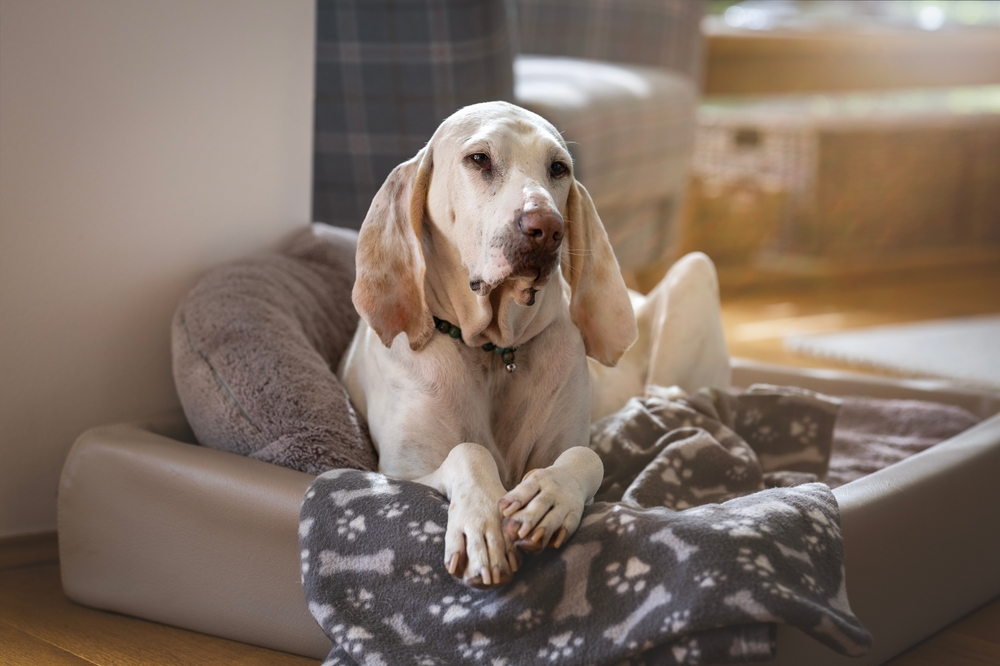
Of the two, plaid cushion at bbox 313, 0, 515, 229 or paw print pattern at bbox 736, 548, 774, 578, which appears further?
plaid cushion at bbox 313, 0, 515, 229

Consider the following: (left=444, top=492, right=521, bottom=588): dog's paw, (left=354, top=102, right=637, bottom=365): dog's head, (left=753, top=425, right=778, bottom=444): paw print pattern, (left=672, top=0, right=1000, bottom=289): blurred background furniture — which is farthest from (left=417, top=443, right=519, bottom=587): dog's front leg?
(left=672, top=0, right=1000, bottom=289): blurred background furniture

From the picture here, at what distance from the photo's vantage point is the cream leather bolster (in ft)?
4.03

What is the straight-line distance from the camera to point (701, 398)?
165 centimetres

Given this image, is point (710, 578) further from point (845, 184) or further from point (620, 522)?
point (845, 184)

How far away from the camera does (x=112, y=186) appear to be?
4.92ft

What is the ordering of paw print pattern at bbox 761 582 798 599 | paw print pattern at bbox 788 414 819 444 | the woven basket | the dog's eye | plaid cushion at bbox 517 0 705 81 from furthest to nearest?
the woven basket
plaid cushion at bbox 517 0 705 81
paw print pattern at bbox 788 414 819 444
the dog's eye
paw print pattern at bbox 761 582 798 599

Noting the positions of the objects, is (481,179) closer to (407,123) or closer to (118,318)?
(118,318)

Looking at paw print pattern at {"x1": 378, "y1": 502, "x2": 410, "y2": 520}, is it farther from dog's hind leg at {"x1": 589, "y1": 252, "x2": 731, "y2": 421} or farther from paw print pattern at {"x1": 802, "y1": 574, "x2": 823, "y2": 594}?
dog's hind leg at {"x1": 589, "y1": 252, "x2": 731, "y2": 421}

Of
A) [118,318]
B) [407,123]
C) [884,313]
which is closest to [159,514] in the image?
[118,318]

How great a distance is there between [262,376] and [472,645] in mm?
539

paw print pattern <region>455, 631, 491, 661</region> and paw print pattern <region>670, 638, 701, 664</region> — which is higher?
paw print pattern <region>670, 638, 701, 664</region>

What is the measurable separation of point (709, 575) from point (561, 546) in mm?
165

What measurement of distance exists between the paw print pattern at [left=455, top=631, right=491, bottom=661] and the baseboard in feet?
2.54

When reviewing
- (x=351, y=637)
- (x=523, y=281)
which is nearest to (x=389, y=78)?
(x=523, y=281)
